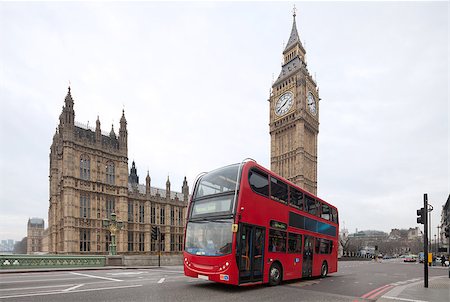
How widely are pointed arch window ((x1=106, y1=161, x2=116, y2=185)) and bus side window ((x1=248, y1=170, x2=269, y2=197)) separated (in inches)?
1479

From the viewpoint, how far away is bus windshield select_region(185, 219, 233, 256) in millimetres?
9188

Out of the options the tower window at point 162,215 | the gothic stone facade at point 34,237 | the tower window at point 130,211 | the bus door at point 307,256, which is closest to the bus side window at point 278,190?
the bus door at point 307,256

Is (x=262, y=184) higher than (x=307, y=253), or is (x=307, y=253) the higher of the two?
(x=262, y=184)

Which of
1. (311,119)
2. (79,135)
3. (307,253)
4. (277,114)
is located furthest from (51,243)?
(311,119)

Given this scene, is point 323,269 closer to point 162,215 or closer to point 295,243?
point 295,243

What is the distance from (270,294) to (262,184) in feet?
11.7

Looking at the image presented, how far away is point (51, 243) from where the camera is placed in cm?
4775

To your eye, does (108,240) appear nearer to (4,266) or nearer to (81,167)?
(81,167)

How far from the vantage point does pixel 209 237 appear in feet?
31.6

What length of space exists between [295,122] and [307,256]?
181 ft

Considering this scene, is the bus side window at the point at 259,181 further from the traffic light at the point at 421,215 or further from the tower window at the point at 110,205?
the tower window at the point at 110,205

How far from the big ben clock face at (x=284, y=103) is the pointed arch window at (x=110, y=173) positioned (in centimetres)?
4183

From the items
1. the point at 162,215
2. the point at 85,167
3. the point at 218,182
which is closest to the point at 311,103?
the point at 162,215

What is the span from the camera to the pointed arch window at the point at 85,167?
40.5m
